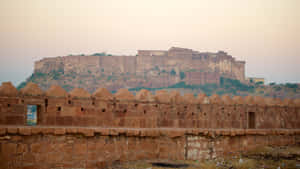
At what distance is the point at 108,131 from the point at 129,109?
3.47 metres

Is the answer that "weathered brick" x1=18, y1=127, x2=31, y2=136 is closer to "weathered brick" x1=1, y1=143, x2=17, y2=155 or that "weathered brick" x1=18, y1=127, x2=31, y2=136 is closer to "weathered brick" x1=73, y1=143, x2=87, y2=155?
"weathered brick" x1=1, y1=143, x2=17, y2=155

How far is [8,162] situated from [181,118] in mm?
7873

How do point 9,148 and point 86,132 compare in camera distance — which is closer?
point 9,148

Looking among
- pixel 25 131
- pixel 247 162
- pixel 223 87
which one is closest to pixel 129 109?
pixel 247 162

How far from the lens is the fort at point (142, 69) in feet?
346

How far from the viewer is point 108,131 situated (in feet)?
30.3

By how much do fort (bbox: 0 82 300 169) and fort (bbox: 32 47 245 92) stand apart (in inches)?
3426

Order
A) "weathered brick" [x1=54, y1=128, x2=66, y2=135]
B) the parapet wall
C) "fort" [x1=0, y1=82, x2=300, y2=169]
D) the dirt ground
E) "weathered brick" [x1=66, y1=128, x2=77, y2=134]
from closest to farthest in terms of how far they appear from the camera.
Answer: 1. "fort" [x1=0, y1=82, x2=300, y2=169]
2. "weathered brick" [x1=54, y1=128, x2=66, y2=135]
3. "weathered brick" [x1=66, y1=128, x2=77, y2=134]
4. the dirt ground
5. the parapet wall

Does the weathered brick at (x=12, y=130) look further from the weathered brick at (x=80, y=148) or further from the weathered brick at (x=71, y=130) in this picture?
the weathered brick at (x=80, y=148)

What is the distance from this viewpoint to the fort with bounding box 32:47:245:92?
105m

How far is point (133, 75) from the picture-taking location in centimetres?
11588

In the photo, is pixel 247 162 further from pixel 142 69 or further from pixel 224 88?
pixel 142 69

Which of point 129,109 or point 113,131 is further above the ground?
point 129,109

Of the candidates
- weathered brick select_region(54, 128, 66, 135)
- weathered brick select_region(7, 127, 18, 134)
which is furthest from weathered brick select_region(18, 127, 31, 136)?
weathered brick select_region(54, 128, 66, 135)
